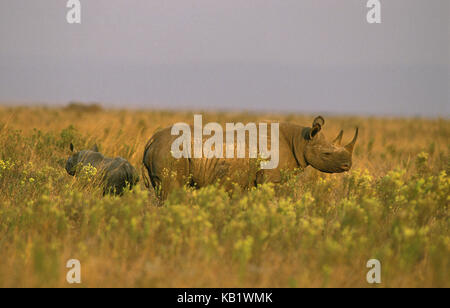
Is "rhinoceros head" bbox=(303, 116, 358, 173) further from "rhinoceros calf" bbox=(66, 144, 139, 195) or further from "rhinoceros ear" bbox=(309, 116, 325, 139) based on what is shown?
"rhinoceros calf" bbox=(66, 144, 139, 195)

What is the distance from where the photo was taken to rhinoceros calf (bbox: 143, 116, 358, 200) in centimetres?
590

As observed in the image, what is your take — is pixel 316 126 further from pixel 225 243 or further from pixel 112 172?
pixel 112 172

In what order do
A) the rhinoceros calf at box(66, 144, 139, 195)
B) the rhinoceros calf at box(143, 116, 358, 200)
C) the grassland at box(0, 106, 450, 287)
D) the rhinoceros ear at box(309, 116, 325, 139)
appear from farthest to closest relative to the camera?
the rhinoceros calf at box(66, 144, 139, 195) < the rhinoceros ear at box(309, 116, 325, 139) < the rhinoceros calf at box(143, 116, 358, 200) < the grassland at box(0, 106, 450, 287)

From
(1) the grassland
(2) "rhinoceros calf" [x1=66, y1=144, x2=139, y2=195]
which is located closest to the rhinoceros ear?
(1) the grassland

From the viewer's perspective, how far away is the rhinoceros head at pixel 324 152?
19.9 feet

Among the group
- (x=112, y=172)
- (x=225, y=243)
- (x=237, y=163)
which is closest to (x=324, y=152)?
(x=237, y=163)

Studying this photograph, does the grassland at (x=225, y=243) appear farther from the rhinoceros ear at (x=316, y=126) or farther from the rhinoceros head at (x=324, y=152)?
the rhinoceros ear at (x=316, y=126)

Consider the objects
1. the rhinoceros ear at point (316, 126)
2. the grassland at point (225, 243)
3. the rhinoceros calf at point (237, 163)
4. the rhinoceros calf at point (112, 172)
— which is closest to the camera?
the grassland at point (225, 243)

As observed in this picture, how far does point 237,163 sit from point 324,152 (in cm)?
117

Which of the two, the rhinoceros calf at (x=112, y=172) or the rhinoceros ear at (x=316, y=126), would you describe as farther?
the rhinoceros calf at (x=112, y=172)

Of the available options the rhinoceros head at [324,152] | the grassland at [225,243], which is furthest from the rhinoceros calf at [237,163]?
the grassland at [225,243]
